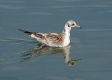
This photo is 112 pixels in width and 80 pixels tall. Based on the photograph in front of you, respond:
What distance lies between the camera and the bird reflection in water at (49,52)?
48.9 ft

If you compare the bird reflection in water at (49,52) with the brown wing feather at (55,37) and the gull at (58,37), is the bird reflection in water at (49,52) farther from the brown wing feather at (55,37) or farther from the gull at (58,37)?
the brown wing feather at (55,37)

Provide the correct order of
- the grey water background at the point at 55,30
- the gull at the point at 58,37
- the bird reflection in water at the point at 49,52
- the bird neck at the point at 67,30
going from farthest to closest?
the bird neck at the point at 67,30 < the gull at the point at 58,37 < the bird reflection in water at the point at 49,52 < the grey water background at the point at 55,30

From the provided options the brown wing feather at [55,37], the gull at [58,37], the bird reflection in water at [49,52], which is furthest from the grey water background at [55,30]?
the brown wing feather at [55,37]

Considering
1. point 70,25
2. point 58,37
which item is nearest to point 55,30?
point 58,37

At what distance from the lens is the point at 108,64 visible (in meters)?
14.4

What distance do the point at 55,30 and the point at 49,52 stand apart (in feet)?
4.45

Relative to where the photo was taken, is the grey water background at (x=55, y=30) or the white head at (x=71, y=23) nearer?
the grey water background at (x=55, y=30)

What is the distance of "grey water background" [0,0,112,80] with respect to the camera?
13.8m

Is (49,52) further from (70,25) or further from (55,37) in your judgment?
(70,25)

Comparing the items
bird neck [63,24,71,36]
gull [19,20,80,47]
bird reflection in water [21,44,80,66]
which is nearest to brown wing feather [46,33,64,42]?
gull [19,20,80,47]

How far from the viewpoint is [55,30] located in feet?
55.8

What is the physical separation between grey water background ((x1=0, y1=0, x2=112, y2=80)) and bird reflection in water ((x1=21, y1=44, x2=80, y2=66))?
0.12 ft

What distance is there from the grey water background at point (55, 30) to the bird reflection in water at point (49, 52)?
0.12 ft

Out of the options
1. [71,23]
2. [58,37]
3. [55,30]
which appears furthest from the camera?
[55,30]
